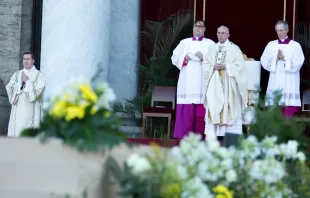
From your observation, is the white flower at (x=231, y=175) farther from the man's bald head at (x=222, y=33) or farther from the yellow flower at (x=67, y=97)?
the man's bald head at (x=222, y=33)

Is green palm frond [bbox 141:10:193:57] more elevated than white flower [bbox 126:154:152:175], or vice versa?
green palm frond [bbox 141:10:193:57]

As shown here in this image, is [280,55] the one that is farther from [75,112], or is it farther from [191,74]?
[75,112]

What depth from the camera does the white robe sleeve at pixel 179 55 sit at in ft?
42.7

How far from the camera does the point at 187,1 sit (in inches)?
598

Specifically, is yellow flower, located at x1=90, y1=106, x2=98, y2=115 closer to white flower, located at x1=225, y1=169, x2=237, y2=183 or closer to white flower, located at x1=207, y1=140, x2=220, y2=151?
white flower, located at x1=207, y1=140, x2=220, y2=151

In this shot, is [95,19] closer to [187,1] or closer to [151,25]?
[151,25]

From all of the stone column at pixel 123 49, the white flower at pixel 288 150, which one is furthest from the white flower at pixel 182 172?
the stone column at pixel 123 49

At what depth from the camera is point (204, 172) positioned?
13.3ft

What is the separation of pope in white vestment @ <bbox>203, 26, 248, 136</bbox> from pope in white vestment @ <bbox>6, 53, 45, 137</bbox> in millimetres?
2394

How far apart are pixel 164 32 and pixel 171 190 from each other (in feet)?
34.7

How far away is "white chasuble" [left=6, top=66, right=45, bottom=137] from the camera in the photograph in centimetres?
1287

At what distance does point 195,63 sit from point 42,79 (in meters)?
2.23

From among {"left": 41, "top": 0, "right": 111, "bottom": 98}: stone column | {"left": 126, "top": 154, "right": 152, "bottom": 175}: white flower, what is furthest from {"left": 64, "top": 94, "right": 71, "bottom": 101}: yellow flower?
{"left": 41, "top": 0, "right": 111, "bottom": 98}: stone column

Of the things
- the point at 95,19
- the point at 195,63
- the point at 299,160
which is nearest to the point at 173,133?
→ the point at 195,63
